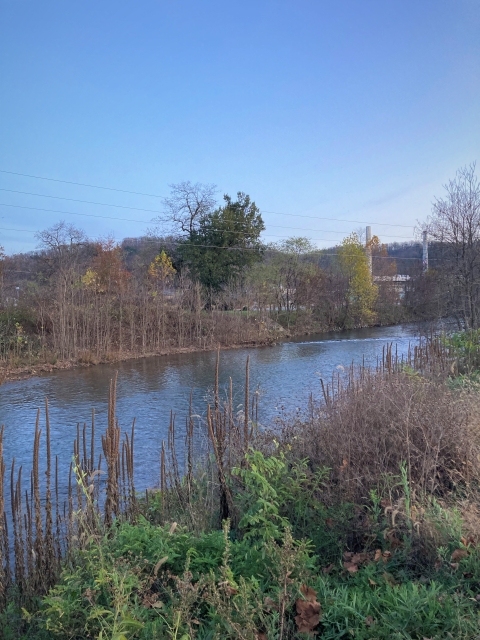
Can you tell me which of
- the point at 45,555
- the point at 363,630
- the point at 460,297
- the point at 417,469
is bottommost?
the point at 45,555

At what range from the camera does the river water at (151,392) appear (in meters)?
10.2

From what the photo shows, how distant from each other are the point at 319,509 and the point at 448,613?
159 centimetres

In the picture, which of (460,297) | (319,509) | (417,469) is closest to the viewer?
(319,509)

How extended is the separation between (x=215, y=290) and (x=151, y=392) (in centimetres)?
1933

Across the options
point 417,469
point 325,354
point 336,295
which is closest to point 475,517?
Answer: point 417,469

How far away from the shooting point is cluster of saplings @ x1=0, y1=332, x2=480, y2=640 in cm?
279

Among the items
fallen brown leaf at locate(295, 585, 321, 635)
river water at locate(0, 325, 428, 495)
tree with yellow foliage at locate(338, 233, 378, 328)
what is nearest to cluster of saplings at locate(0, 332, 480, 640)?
fallen brown leaf at locate(295, 585, 321, 635)

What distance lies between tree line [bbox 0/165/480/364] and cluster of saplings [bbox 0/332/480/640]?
11.8 m

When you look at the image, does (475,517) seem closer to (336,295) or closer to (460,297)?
(460,297)

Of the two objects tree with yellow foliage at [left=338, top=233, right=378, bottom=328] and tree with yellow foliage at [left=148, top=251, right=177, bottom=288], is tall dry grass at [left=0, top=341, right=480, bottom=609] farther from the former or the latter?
tree with yellow foliage at [left=338, top=233, right=378, bottom=328]

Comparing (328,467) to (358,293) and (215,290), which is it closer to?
(215,290)

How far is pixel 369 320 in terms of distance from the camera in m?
40.5

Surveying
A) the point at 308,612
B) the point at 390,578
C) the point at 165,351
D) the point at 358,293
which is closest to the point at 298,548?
the point at 308,612

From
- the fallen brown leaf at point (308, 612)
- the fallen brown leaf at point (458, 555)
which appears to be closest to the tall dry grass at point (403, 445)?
the fallen brown leaf at point (458, 555)
